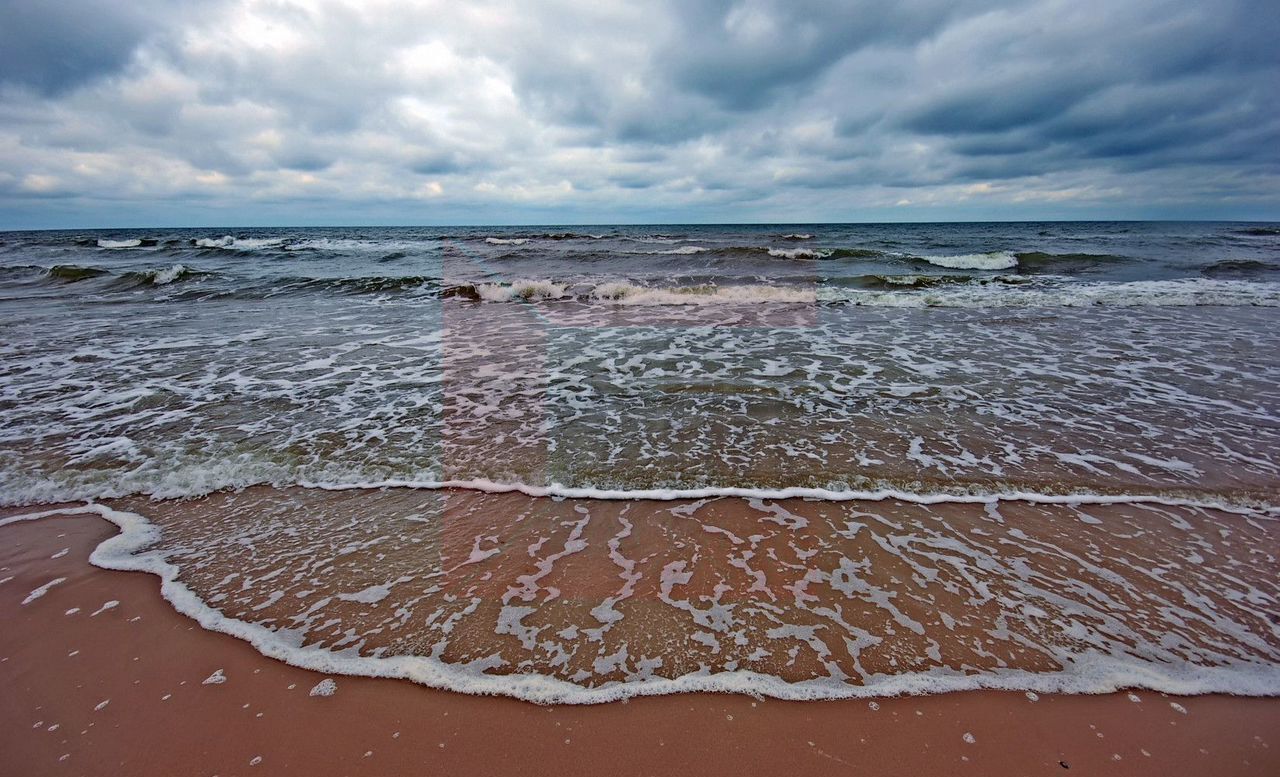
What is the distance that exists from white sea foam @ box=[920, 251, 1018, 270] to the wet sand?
2510cm

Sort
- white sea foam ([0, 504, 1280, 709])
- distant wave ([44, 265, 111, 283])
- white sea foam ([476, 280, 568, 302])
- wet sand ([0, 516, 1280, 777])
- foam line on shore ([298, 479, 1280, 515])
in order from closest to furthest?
1. wet sand ([0, 516, 1280, 777])
2. white sea foam ([0, 504, 1280, 709])
3. foam line on shore ([298, 479, 1280, 515])
4. white sea foam ([476, 280, 568, 302])
5. distant wave ([44, 265, 111, 283])

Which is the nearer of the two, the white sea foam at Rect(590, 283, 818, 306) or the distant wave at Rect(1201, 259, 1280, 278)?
the white sea foam at Rect(590, 283, 818, 306)

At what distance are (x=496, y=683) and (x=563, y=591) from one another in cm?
73

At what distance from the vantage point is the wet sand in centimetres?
225

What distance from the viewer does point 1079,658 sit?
9.10 ft

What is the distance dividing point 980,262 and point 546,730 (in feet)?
94.6

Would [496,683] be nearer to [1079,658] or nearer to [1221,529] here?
[1079,658]

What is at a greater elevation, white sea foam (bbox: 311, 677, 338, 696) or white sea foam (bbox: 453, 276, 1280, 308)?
white sea foam (bbox: 453, 276, 1280, 308)

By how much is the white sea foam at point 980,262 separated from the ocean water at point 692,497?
1445cm

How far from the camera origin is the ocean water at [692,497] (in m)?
2.88

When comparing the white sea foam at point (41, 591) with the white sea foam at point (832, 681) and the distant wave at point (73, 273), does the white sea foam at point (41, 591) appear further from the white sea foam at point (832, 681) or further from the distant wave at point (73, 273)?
the distant wave at point (73, 273)

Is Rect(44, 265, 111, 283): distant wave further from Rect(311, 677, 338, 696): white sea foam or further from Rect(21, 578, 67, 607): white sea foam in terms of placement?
Rect(311, 677, 338, 696): white sea foam

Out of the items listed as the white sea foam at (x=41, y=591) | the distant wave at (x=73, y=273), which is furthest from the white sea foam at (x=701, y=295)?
the distant wave at (x=73, y=273)

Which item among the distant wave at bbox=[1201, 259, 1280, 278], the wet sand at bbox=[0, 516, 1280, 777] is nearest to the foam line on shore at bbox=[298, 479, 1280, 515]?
the wet sand at bbox=[0, 516, 1280, 777]
